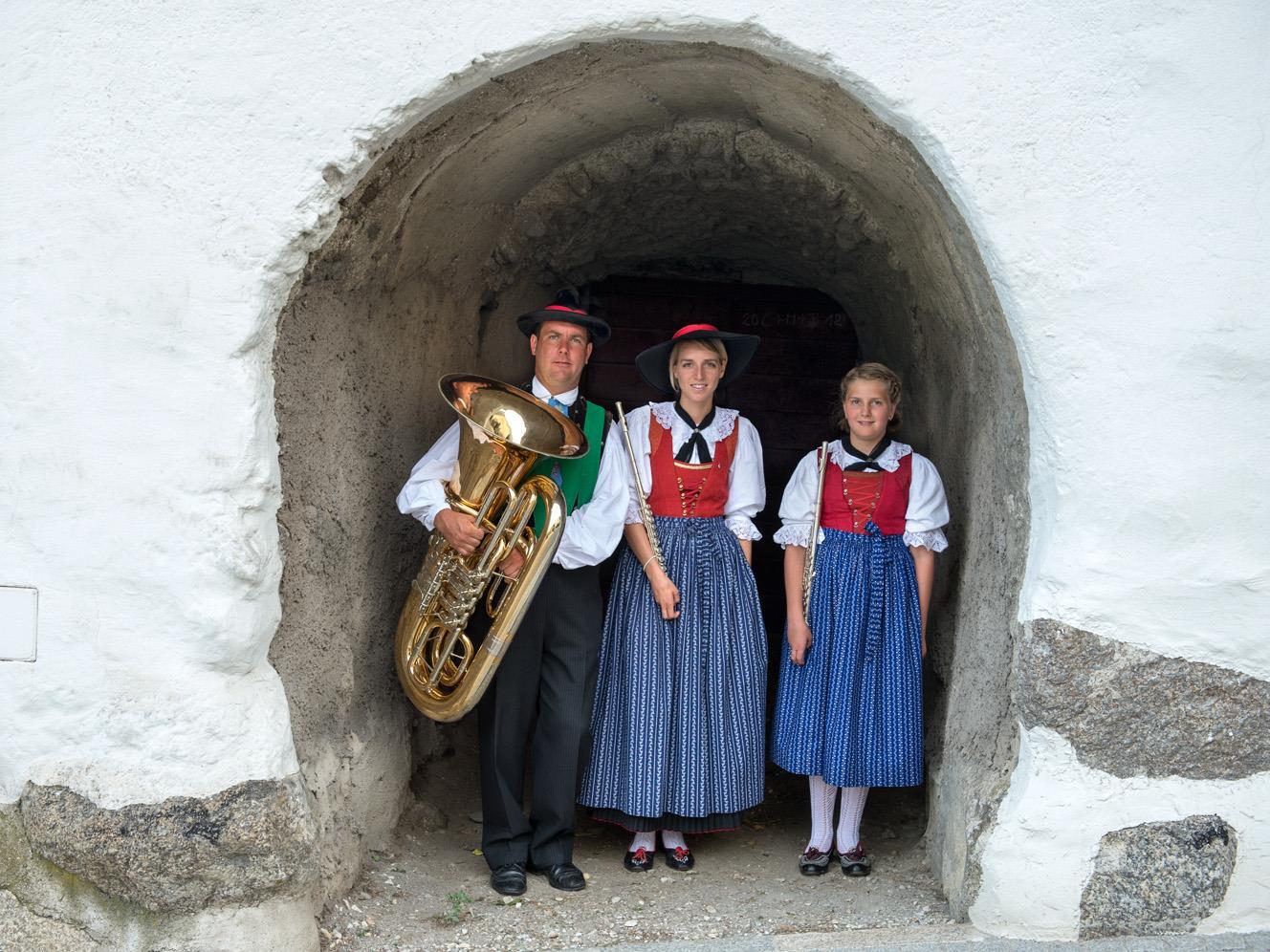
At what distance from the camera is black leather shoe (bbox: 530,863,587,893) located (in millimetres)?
3650

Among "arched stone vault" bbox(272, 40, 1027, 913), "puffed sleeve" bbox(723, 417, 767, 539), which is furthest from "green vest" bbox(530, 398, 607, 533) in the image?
"arched stone vault" bbox(272, 40, 1027, 913)

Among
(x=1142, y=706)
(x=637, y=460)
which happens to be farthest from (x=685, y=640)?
(x=1142, y=706)

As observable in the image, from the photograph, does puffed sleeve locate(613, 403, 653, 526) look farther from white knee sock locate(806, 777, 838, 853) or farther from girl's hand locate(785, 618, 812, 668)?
white knee sock locate(806, 777, 838, 853)

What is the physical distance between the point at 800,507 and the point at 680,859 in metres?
1.17

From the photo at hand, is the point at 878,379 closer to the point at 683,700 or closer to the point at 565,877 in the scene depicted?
the point at 683,700

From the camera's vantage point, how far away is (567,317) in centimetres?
371

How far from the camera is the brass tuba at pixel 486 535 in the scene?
3.35 m

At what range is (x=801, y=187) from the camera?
414cm

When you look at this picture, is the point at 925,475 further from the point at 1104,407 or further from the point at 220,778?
the point at 220,778

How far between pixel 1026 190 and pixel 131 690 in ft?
8.08

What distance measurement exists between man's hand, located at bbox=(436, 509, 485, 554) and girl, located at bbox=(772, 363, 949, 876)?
38.5 inches

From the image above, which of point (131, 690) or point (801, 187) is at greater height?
point (801, 187)

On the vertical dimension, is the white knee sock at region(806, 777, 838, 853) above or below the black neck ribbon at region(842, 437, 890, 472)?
below

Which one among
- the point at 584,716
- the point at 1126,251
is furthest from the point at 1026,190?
the point at 584,716
